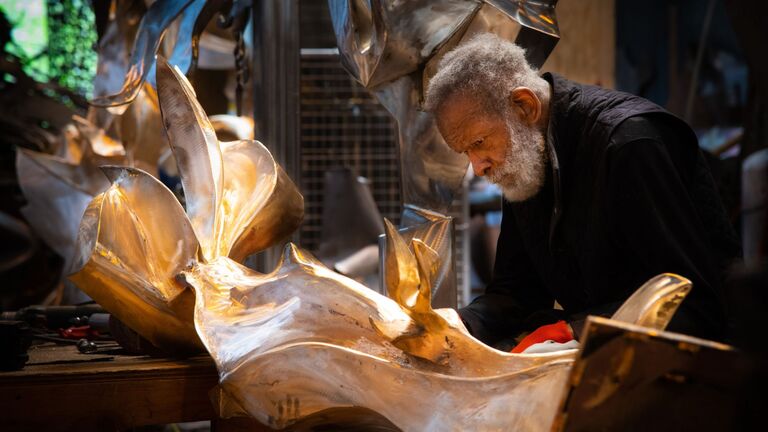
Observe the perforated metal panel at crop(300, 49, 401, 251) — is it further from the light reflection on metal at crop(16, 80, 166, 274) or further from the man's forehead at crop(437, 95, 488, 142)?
the man's forehead at crop(437, 95, 488, 142)

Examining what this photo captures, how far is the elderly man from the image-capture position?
1.46 metres

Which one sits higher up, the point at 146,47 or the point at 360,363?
the point at 146,47

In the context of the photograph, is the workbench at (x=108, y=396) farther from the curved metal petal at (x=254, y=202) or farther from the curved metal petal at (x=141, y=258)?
the curved metal petal at (x=254, y=202)

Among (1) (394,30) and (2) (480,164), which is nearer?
(2) (480,164)

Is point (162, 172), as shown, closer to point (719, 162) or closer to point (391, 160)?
point (391, 160)

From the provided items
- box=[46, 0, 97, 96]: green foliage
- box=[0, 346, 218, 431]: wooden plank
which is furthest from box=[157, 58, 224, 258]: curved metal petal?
box=[46, 0, 97, 96]: green foliage

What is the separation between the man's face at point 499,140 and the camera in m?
1.70

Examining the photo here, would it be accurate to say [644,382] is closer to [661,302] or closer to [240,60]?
[661,302]

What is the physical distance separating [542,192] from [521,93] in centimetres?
21

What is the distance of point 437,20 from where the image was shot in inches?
75.1

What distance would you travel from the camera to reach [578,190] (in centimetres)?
167

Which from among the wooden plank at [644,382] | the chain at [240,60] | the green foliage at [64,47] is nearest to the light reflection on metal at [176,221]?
the chain at [240,60]

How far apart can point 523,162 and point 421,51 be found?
39 centimetres

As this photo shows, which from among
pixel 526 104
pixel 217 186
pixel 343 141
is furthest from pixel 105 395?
pixel 343 141
